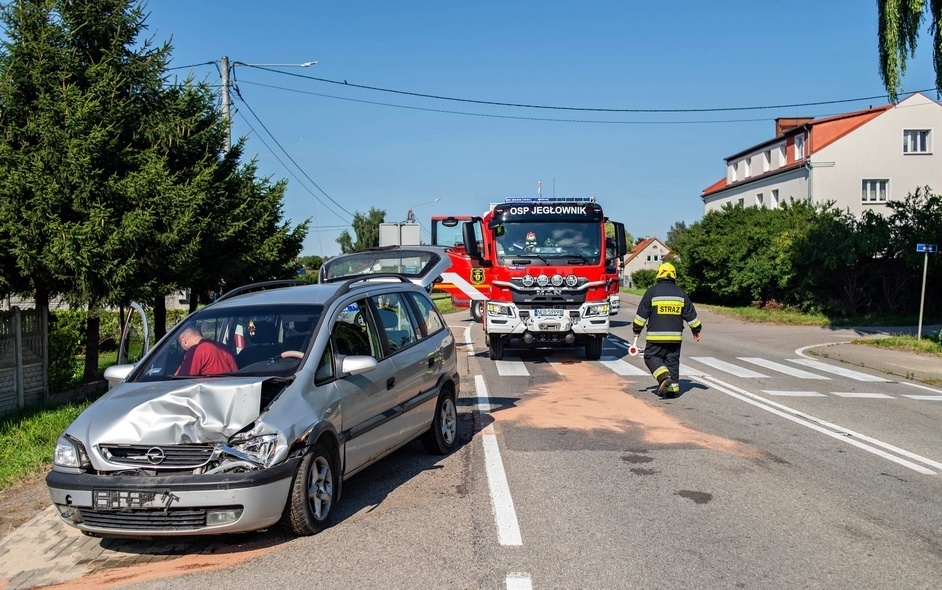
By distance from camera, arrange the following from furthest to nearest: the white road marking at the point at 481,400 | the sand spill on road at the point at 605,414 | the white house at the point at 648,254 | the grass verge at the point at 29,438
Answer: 1. the white house at the point at 648,254
2. the white road marking at the point at 481,400
3. the sand spill on road at the point at 605,414
4. the grass verge at the point at 29,438

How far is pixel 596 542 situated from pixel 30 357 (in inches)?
332

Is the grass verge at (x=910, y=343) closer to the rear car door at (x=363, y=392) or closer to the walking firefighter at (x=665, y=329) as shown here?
the walking firefighter at (x=665, y=329)

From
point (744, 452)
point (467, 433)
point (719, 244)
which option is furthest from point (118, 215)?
point (719, 244)

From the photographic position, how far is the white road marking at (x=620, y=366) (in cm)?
1473

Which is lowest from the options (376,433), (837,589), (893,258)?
(837,589)

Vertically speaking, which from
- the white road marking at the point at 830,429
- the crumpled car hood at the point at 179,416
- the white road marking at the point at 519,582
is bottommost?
the white road marking at the point at 830,429

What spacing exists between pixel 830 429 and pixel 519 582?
243 inches

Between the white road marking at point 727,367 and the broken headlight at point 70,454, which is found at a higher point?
the broken headlight at point 70,454

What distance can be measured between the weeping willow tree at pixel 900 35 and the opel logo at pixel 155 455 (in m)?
17.5

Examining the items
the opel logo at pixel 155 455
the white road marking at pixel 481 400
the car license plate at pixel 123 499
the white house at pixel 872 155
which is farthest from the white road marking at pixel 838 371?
the white house at pixel 872 155

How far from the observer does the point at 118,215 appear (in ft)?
36.7

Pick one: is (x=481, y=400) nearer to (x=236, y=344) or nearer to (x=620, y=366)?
(x=620, y=366)

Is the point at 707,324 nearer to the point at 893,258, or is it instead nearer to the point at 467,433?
the point at 893,258

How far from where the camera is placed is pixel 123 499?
4941mm
